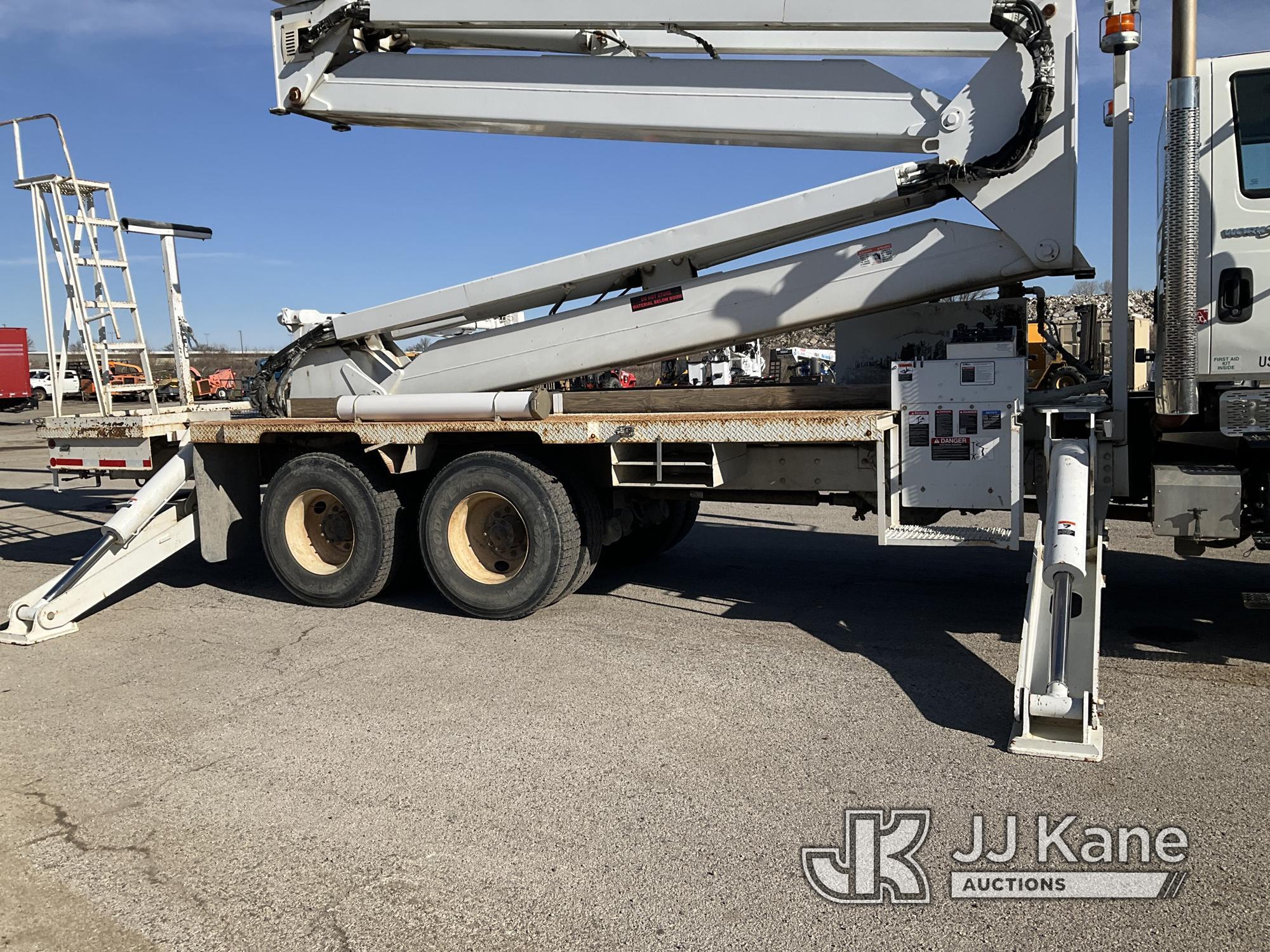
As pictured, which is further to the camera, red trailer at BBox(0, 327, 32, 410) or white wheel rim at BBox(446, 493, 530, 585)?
red trailer at BBox(0, 327, 32, 410)

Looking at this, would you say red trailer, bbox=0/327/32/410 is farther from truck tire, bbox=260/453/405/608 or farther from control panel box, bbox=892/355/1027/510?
control panel box, bbox=892/355/1027/510

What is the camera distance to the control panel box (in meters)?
5.78

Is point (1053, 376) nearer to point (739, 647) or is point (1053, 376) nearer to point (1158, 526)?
point (1158, 526)

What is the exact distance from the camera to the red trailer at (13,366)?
115 feet

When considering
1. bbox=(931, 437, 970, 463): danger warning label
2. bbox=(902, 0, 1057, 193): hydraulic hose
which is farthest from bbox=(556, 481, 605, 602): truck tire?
bbox=(902, 0, 1057, 193): hydraulic hose

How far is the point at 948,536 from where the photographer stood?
5.71 metres

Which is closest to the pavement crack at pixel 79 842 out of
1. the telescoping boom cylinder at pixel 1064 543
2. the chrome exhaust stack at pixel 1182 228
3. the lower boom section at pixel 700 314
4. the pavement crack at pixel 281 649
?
the pavement crack at pixel 281 649

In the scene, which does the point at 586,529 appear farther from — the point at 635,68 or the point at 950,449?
the point at 635,68

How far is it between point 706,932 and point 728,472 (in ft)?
12.2

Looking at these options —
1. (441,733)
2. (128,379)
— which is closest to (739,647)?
(441,733)

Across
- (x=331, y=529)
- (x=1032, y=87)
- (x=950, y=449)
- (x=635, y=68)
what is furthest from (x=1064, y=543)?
(x=331, y=529)

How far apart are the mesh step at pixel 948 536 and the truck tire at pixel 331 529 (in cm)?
355

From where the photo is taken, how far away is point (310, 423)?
747 centimetres

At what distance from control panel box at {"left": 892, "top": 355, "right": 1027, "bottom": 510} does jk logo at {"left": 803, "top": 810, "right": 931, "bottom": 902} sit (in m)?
2.45
